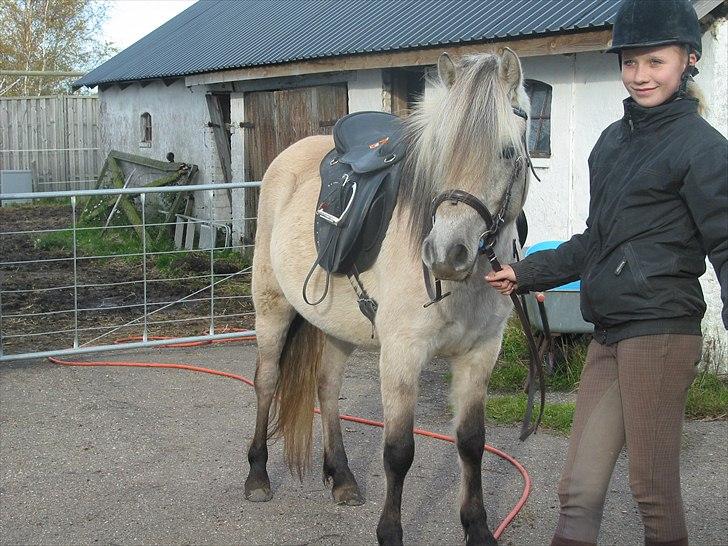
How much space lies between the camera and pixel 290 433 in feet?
15.7

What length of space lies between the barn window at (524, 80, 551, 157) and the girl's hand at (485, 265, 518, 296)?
191 inches

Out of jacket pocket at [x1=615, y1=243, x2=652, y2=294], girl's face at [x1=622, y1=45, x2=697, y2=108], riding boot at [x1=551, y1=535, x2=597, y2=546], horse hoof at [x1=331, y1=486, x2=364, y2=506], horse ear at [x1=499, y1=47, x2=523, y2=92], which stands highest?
horse ear at [x1=499, y1=47, x2=523, y2=92]

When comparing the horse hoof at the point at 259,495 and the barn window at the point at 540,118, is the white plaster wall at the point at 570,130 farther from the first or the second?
the horse hoof at the point at 259,495

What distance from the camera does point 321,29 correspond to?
12.2 metres

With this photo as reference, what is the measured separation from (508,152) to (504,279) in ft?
1.42

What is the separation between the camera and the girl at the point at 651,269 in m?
2.64

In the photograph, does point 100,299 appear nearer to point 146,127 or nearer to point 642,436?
point 642,436

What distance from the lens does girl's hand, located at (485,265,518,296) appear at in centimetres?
319

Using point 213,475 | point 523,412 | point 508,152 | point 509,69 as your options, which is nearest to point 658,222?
point 508,152

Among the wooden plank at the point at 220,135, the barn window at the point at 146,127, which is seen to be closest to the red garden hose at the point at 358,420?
the wooden plank at the point at 220,135

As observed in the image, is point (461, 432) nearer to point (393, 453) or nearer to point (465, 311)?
point (393, 453)

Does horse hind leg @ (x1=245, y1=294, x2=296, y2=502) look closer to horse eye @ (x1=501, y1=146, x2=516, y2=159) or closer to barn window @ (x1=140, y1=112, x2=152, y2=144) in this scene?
horse eye @ (x1=501, y1=146, x2=516, y2=159)

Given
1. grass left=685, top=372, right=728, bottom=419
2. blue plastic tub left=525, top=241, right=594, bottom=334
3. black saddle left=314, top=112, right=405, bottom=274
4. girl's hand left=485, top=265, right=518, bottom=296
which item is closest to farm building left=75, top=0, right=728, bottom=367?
grass left=685, top=372, right=728, bottom=419

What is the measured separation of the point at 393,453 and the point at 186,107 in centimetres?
1252
